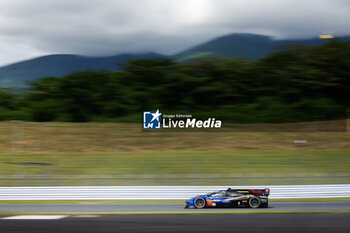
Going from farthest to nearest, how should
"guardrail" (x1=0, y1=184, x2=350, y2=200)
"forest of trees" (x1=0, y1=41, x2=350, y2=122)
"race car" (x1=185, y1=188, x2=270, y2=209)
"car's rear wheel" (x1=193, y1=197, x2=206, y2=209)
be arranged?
1. "forest of trees" (x1=0, y1=41, x2=350, y2=122)
2. "guardrail" (x1=0, y1=184, x2=350, y2=200)
3. "car's rear wheel" (x1=193, y1=197, x2=206, y2=209)
4. "race car" (x1=185, y1=188, x2=270, y2=209)

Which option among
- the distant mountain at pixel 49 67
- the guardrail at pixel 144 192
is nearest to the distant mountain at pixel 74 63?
the distant mountain at pixel 49 67

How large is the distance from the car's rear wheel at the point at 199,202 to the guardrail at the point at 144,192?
74.0 inches

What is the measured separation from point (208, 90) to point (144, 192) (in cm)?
1305

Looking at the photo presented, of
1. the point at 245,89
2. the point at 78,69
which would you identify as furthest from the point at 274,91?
the point at 78,69

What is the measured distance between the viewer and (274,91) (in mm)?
23594

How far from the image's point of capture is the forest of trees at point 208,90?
2150 cm

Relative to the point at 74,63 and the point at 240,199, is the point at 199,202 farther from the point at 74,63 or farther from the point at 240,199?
the point at 74,63

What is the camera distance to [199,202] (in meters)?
8.85

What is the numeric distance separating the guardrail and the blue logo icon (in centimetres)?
768

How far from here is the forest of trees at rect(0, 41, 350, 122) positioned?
70.5 feet

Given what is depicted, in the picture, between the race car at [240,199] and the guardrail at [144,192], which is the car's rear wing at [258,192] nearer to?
the race car at [240,199]

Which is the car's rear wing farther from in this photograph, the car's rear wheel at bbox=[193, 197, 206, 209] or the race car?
the car's rear wheel at bbox=[193, 197, 206, 209]

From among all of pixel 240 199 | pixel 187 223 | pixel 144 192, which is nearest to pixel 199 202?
pixel 240 199

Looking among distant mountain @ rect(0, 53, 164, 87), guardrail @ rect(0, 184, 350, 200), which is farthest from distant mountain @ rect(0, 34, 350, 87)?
guardrail @ rect(0, 184, 350, 200)
